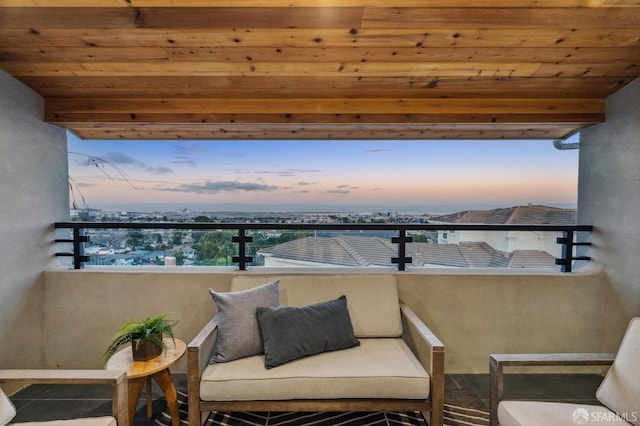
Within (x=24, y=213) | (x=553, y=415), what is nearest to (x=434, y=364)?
(x=553, y=415)

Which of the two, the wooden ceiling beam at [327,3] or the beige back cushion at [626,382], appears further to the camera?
the wooden ceiling beam at [327,3]

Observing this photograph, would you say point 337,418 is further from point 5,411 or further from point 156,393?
point 5,411

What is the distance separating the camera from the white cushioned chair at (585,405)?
153 cm

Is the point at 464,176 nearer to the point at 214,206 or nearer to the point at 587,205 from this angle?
the point at 587,205

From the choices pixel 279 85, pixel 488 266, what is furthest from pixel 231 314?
pixel 488 266

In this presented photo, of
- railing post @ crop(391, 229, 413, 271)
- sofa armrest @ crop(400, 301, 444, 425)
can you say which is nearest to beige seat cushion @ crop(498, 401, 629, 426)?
sofa armrest @ crop(400, 301, 444, 425)

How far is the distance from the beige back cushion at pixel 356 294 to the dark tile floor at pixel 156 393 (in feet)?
2.65

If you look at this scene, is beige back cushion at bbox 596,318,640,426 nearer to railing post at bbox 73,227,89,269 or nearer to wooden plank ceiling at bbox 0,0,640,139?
wooden plank ceiling at bbox 0,0,640,139

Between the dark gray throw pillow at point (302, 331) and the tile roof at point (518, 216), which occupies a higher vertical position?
the tile roof at point (518, 216)

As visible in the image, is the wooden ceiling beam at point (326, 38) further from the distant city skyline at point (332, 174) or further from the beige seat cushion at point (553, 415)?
the beige seat cushion at point (553, 415)

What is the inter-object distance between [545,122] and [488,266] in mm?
1340

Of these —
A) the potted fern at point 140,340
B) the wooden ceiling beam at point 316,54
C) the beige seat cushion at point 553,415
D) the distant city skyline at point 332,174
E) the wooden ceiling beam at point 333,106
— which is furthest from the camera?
the distant city skyline at point 332,174

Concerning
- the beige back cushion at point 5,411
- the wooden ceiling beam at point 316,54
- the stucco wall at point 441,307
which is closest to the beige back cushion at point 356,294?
the stucco wall at point 441,307

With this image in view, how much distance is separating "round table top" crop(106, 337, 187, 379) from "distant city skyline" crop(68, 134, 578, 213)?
155 cm
